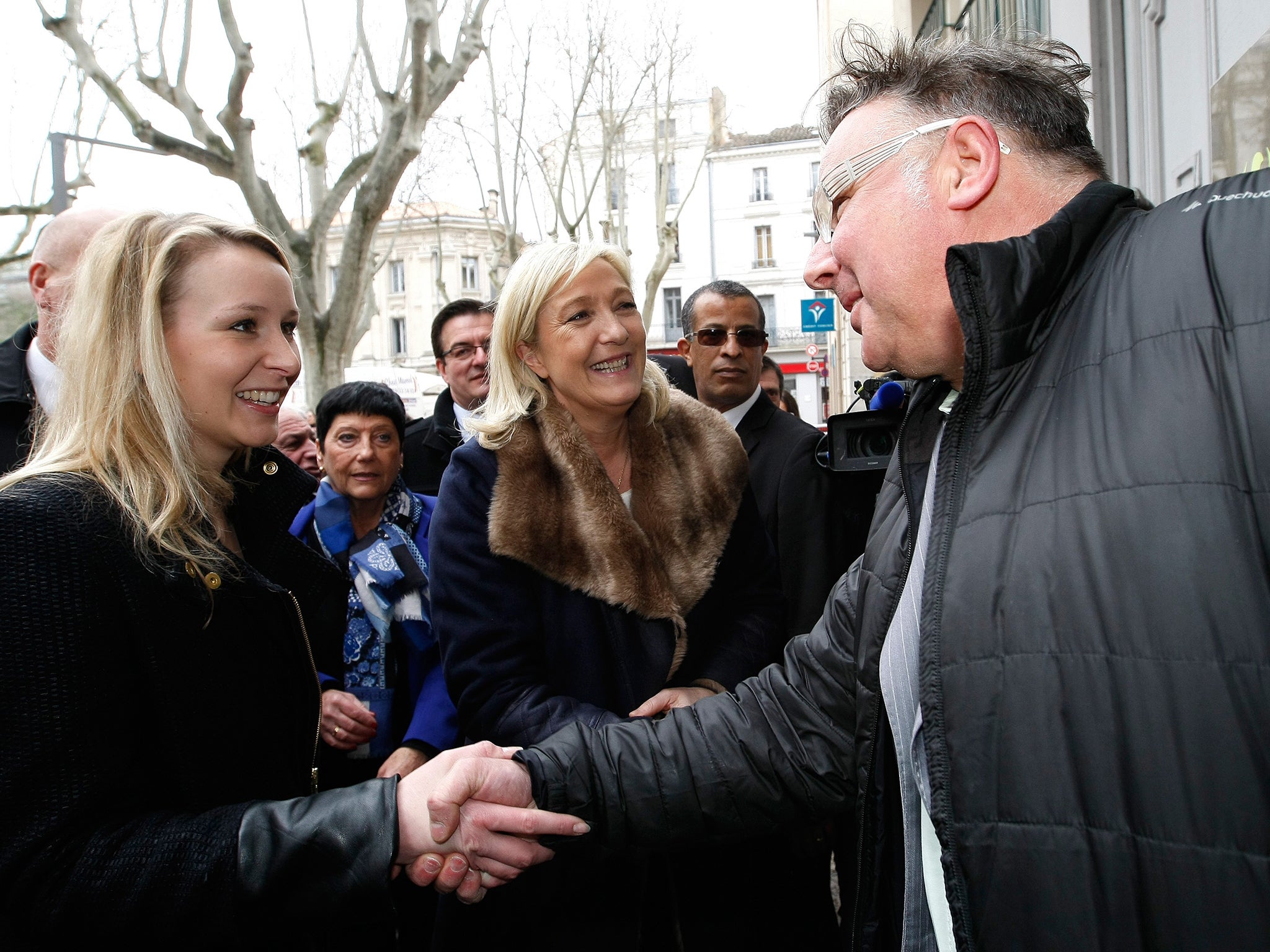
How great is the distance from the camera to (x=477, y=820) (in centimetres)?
196

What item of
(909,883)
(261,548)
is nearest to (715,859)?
(909,883)

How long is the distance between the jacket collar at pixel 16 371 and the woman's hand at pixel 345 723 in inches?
47.8

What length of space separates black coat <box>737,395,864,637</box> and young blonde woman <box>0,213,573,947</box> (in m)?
1.63

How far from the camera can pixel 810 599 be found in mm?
3363

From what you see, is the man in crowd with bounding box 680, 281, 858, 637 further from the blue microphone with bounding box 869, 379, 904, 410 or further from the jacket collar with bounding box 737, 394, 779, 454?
the blue microphone with bounding box 869, 379, 904, 410

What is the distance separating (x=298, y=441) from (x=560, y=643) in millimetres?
3244

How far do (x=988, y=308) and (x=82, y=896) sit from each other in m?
1.62

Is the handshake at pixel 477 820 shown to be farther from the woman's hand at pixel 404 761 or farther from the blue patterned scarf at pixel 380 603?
the blue patterned scarf at pixel 380 603

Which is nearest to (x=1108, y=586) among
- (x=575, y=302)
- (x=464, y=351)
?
(x=575, y=302)

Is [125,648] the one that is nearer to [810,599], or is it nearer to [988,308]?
[988,308]

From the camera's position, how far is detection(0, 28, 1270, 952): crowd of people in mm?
1125

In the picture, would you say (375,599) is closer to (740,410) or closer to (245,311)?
(245,311)

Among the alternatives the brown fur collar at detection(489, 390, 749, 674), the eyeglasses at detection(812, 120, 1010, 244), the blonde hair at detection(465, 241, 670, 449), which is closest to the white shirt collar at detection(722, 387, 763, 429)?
the brown fur collar at detection(489, 390, 749, 674)

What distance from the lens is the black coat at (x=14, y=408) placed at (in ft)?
8.19
